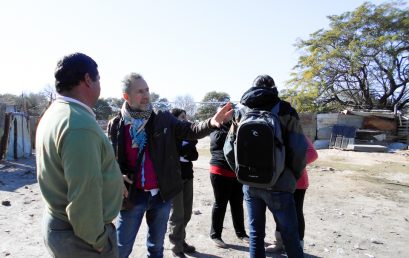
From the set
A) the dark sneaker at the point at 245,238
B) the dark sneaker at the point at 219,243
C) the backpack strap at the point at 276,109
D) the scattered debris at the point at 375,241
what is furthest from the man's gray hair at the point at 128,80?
the scattered debris at the point at 375,241

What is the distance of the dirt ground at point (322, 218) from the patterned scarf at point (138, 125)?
5.96 feet

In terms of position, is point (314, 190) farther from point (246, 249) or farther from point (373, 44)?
point (373, 44)

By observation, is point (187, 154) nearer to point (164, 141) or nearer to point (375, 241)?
point (164, 141)

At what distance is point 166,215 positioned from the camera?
3023mm

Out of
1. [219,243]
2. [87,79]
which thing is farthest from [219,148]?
[87,79]

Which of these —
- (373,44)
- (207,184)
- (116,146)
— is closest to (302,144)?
(116,146)

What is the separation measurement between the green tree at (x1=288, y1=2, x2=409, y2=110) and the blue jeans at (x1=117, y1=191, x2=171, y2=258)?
25.6 metres

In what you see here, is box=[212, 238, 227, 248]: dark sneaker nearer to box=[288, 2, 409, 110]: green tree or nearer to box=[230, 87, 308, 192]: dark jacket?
box=[230, 87, 308, 192]: dark jacket

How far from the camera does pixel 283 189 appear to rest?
9.82 feet

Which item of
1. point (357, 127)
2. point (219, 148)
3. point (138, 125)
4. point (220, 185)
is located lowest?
point (357, 127)

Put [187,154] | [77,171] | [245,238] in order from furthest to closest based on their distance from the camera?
[245,238] → [187,154] → [77,171]

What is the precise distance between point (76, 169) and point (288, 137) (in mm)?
1862

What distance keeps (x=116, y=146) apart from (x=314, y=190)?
20.0 ft

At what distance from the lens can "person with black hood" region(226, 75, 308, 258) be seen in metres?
3.00
